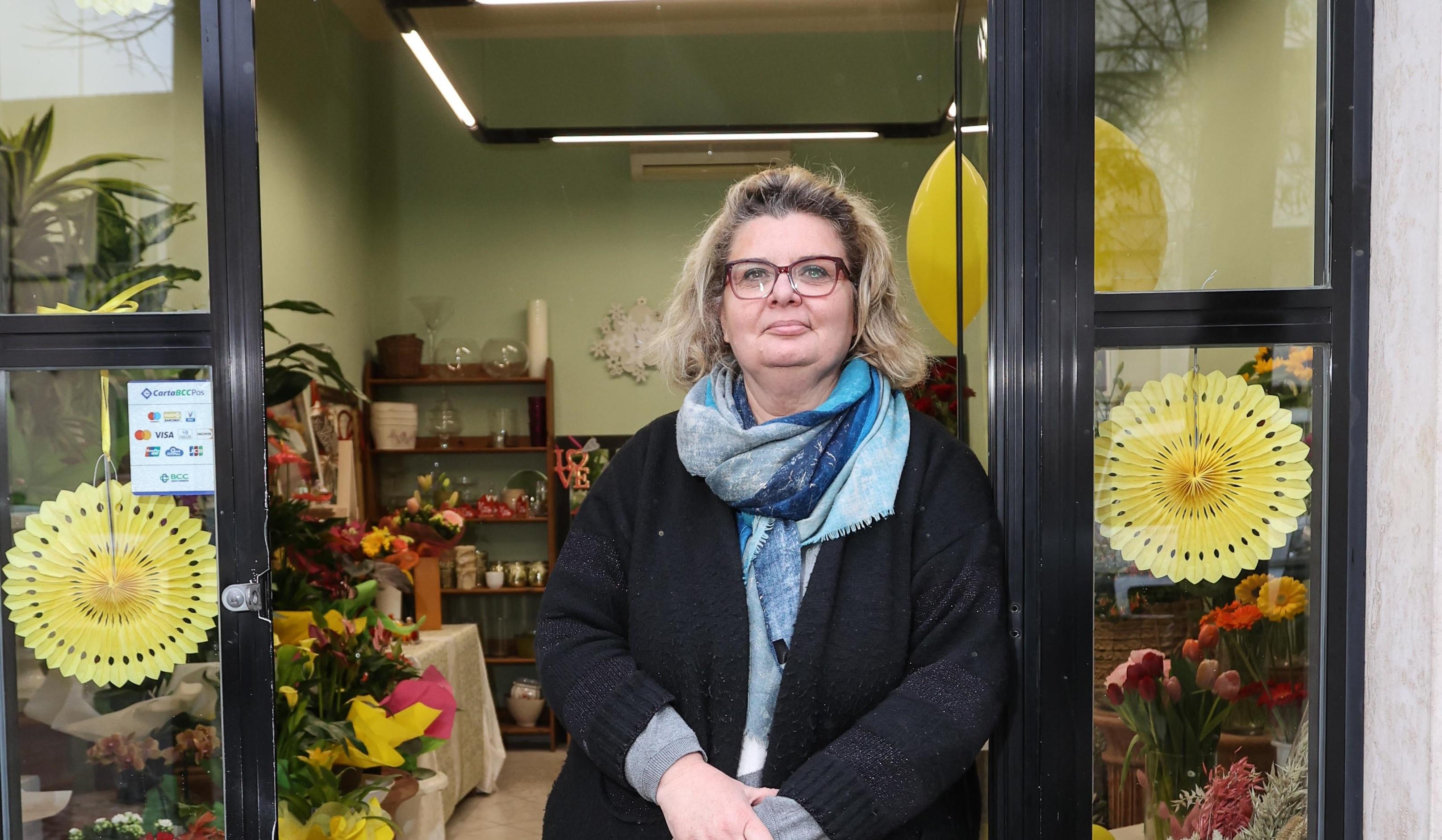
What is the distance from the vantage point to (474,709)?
423 cm

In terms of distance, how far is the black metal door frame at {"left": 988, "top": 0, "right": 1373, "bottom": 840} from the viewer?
142 centimetres

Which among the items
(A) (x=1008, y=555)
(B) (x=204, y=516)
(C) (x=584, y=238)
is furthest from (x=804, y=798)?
(C) (x=584, y=238)

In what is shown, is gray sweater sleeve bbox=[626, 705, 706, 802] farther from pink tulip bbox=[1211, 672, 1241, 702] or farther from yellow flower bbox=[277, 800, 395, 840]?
yellow flower bbox=[277, 800, 395, 840]

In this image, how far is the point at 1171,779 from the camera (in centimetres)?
146

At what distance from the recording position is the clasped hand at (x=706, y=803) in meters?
1.20

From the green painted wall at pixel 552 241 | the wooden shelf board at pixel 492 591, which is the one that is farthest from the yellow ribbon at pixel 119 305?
the green painted wall at pixel 552 241

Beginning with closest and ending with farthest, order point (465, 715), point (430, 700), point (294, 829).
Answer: point (294, 829) → point (430, 700) → point (465, 715)

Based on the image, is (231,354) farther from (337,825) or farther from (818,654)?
(337,825)

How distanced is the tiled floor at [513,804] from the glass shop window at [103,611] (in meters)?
2.43

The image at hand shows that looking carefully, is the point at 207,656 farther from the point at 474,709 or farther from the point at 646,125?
the point at 646,125

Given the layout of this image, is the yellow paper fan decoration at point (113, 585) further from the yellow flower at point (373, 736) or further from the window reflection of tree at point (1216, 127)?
the window reflection of tree at point (1216, 127)

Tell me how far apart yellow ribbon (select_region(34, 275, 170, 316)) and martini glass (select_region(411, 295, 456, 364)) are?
12.7 feet

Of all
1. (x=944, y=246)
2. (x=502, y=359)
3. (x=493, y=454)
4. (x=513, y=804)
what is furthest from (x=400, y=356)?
(x=944, y=246)

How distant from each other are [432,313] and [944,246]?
Result: 376 cm
